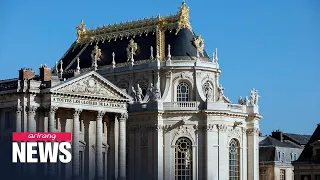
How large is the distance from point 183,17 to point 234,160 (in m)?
14.8

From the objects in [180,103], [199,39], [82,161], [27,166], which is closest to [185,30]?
[199,39]

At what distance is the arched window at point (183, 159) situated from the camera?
8844 centimetres

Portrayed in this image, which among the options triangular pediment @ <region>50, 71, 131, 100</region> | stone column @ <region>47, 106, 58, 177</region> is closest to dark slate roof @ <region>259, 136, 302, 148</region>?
triangular pediment @ <region>50, 71, 131, 100</region>

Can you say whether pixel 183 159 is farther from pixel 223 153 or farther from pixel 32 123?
pixel 32 123

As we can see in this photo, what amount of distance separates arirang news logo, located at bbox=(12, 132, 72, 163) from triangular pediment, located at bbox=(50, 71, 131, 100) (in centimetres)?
372

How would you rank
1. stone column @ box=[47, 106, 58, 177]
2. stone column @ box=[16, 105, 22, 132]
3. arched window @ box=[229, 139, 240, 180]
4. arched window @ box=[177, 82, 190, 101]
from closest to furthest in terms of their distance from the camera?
stone column @ box=[16, 105, 22, 132]
stone column @ box=[47, 106, 58, 177]
arched window @ box=[229, 139, 240, 180]
arched window @ box=[177, 82, 190, 101]

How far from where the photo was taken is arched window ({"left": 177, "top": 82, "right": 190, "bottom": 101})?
298ft

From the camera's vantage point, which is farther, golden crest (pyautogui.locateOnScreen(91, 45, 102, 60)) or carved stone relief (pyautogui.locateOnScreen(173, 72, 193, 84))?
golden crest (pyautogui.locateOnScreen(91, 45, 102, 60))

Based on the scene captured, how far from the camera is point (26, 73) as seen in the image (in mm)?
78750

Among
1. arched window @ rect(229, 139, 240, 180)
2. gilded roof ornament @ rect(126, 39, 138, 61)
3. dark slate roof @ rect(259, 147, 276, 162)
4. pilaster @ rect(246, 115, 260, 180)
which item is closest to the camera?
arched window @ rect(229, 139, 240, 180)

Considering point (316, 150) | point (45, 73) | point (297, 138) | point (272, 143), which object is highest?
point (45, 73)

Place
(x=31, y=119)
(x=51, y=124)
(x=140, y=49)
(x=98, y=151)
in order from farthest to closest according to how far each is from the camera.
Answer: (x=140, y=49), (x=98, y=151), (x=51, y=124), (x=31, y=119)

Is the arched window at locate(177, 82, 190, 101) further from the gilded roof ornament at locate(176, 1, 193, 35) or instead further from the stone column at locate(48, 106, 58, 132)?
the stone column at locate(48, 106, 58, 132)

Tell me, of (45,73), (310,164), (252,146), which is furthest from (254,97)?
(45,73)
